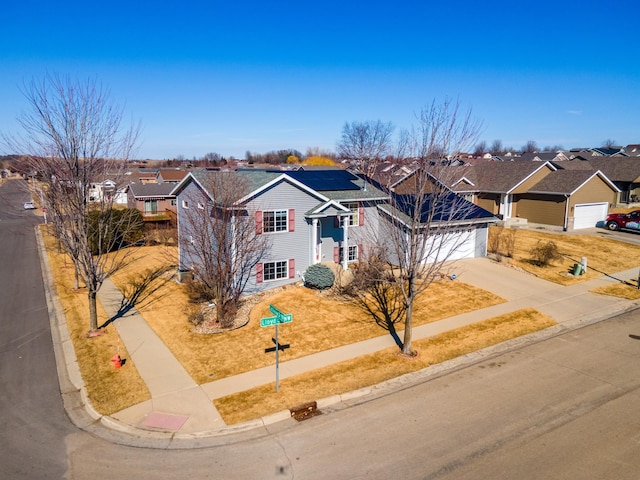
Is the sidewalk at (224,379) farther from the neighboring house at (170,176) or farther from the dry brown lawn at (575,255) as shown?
the neighboring house at (170,176)

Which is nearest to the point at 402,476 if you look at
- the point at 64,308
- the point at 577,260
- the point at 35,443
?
the point at 35,443

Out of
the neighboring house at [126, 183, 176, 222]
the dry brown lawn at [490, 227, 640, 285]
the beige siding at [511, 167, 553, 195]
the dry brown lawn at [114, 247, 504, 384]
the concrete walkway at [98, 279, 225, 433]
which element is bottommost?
the concrete walkway at [98, 279, 225, 433]

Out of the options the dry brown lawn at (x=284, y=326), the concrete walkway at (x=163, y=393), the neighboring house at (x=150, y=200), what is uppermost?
the neighboring house at (x=150, y=200)

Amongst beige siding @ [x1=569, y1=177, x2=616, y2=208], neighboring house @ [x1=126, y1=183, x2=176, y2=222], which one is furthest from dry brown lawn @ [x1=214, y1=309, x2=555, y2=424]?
neighboring house @ [x1=126, y1=183, x2=176, y2=222]

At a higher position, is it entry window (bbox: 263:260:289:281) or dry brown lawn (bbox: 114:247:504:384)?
entry window (bbox: 263:260:289:281)

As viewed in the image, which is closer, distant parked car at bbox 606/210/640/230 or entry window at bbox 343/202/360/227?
entry window at bbox 343/202/360/227

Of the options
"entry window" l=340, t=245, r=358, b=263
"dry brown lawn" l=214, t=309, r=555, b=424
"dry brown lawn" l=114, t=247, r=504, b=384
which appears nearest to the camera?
"dry brown lawn" l=214, t=309, r=555, b=424

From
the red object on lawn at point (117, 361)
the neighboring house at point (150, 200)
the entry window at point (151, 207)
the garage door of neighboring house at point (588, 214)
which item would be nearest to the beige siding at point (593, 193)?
the garage door of neighboring house at point (588, 214)

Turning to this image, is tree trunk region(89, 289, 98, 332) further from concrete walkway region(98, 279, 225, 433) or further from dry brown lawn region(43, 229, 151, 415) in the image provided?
concrete walkway region(98, 279, 225, 433)

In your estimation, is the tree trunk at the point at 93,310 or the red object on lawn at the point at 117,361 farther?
the tree trunk at the point at 93,310

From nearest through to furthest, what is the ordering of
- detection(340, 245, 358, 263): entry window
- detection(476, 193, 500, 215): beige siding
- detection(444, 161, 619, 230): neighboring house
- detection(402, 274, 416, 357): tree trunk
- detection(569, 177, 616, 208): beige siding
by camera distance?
1. detection(402, 274, 416, 357): tree trunk
2. detection(340, 245, 358, 263): entry window
3. detection(569, 177, 616, 208): beige siding
4. detection(444, 161, 619, 230): neighboring house
5. detection(476, 193, 500, 215): beige siding
